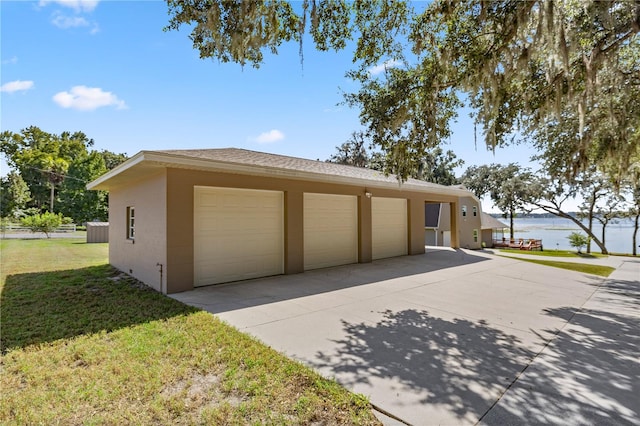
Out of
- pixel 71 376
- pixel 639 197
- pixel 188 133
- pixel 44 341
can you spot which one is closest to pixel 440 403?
pixel 71 376

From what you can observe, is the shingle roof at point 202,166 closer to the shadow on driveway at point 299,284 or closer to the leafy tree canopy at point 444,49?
the leafy tree canopy at point 444,49

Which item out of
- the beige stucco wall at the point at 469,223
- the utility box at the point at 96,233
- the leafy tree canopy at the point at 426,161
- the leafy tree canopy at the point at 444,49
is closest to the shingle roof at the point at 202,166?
the leafy tree canopy at the point at 444,49

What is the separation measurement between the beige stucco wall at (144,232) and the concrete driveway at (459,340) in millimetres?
1314

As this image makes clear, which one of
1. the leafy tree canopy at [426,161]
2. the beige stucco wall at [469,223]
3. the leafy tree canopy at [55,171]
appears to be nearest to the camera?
the beige stucco wall at [469,223]

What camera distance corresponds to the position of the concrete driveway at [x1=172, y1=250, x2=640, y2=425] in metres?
2.54

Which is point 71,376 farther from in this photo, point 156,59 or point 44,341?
point 156,59

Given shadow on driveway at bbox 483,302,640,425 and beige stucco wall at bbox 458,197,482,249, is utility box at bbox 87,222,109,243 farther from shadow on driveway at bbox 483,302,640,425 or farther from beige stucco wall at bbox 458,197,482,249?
beige stucco wall at bbox 458,197,482,249

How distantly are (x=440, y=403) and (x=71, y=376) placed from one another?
3582 millimetres

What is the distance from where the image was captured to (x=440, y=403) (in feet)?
8.32

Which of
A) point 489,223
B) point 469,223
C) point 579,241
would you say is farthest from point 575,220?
point 469,223

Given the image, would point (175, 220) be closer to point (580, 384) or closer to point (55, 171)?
point (580, 384)

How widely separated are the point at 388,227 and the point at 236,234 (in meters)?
6.43

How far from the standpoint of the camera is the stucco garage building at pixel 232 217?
629 cm

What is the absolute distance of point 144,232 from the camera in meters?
7.23
